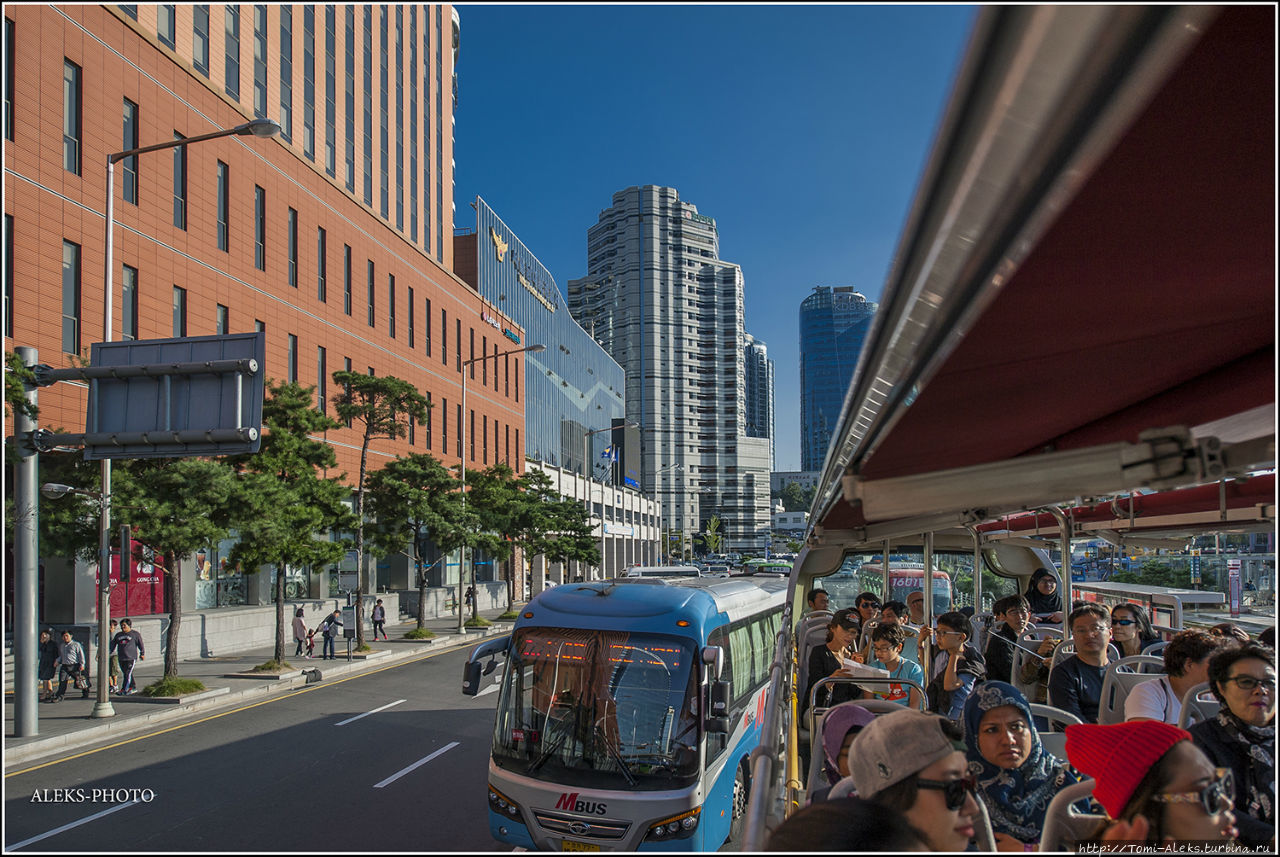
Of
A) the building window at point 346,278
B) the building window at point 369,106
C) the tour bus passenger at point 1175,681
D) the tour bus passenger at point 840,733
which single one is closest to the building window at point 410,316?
the building window at point 369,106

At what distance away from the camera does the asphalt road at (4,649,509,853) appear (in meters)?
8.89

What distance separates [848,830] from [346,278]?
1477 inches

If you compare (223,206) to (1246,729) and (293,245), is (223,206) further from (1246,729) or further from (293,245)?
(1246,729)

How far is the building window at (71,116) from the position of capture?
21.2 metres

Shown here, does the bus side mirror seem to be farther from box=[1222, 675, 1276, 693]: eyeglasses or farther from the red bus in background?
the red bus in background

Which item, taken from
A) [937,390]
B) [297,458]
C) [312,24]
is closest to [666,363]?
[312,24]

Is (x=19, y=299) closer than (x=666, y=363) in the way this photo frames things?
Yes

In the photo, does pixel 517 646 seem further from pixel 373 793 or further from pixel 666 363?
pixel 666 363

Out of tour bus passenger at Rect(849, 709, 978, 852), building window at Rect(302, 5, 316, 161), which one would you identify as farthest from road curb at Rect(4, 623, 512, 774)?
building window at Rect(302, 5, 316, 161)

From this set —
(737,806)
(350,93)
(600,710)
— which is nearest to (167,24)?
(350,93)

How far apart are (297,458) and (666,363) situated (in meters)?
121

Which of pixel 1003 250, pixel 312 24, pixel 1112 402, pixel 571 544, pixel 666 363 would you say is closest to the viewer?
pixel 1003 250

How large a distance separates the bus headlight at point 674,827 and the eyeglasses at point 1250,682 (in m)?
4.96

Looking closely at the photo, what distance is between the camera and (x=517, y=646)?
28.2 ft
